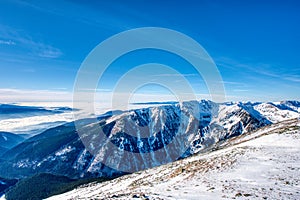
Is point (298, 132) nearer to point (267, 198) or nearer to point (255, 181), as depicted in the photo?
point (255, 181)

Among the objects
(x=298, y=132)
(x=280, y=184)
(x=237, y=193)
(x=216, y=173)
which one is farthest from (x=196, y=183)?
(x=298, y=132)

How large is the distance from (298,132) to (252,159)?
30.2 meters

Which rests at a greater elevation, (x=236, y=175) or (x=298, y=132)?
(x=298, y=132)

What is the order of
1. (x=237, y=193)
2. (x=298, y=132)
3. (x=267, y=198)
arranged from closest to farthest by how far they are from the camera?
(x=267, y=198), (x=237, y=193), (x=298, y=132)

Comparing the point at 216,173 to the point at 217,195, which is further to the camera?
the point at 216,173

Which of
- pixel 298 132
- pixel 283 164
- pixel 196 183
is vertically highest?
pixel 298 132

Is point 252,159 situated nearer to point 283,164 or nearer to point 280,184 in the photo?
point 283,164

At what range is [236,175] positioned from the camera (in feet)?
135

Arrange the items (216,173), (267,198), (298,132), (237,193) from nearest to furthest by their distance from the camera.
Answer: (267,198)
(237,193)
(216,173)
(298,132)

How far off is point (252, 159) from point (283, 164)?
6.63 m

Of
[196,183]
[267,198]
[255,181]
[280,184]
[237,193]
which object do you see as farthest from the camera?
[196,183]

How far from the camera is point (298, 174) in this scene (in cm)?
3884

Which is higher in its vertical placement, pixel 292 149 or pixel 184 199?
pixel 292 149

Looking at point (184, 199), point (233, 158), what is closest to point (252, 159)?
point (233, 158)
